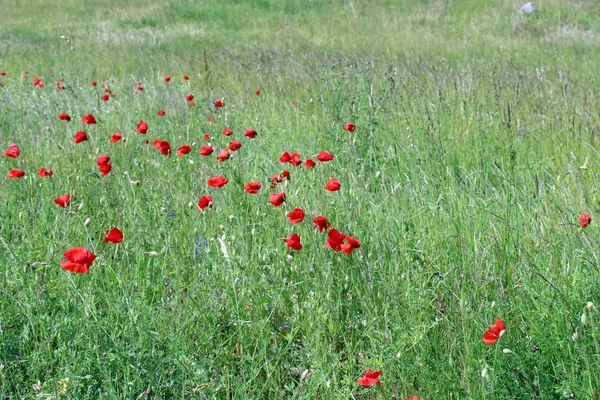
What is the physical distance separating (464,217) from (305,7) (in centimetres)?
1476

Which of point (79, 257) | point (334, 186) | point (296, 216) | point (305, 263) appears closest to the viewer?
point (79, 257)

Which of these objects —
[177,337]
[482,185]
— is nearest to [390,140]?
[482,185]

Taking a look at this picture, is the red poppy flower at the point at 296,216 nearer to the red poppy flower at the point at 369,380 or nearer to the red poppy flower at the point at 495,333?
the red poppy flower at the point at 369,380

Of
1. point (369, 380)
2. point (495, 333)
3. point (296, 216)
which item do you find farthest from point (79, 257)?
point (495, 333)

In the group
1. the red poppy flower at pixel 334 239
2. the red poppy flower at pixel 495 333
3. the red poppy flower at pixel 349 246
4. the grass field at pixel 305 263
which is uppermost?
the red poppy flower at pixel 334 239

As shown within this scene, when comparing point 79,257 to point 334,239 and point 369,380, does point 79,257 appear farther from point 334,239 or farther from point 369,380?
point 369,380

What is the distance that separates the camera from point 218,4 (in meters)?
17.0

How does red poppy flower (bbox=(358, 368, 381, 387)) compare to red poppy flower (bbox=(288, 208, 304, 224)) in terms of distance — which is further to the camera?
red poppy flower (bbox=(288, 208, 304, 224))

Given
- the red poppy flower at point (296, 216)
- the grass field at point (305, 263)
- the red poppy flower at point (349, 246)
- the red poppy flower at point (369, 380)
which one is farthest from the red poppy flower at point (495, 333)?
the red poppy flower at point (296, 216)

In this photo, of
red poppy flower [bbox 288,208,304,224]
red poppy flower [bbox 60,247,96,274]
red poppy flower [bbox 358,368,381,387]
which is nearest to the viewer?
red poppy flower [bbox 358,368,381,387]

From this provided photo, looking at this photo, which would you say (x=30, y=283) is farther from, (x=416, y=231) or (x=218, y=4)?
(x=218, y=4)

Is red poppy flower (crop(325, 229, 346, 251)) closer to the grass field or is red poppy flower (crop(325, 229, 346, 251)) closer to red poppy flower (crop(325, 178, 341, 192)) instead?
the grass field

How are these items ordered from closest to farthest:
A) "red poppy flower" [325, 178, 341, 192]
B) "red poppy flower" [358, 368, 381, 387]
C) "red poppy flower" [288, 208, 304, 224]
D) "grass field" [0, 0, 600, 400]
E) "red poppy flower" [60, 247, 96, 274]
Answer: "red poppy flower" [358, 368, 381, 387] < "red poppy flower" [60, 247, 96, 274] < "grass field" [0, 0, 600, 400] < "red poppy flower" [288, 208, 304, 224] < "red poppy flower" [325, 178, 341, 192]

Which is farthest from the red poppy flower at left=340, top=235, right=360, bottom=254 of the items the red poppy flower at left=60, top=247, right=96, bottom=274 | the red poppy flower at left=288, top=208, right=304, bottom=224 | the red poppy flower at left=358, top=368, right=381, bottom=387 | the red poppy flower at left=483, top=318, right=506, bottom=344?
A: the red poppy flower at left=60, top=247, right=96, bottom=274
